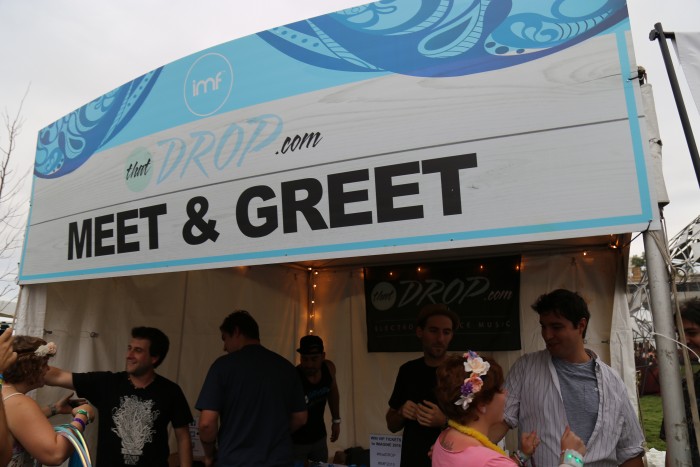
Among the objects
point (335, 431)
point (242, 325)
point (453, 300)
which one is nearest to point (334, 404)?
point (335, 431)

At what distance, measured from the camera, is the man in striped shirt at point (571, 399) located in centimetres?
190

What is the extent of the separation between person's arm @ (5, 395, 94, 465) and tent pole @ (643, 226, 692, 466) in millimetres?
2184

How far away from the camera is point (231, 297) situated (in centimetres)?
470

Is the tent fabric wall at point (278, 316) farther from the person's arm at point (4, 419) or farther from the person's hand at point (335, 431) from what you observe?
the person's arm at point (4, 419)

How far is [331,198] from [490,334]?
125 inches

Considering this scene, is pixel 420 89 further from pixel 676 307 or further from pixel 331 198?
pixel 676 307

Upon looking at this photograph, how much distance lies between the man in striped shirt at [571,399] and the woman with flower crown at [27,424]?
179 centimetres

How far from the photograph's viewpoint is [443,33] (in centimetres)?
197

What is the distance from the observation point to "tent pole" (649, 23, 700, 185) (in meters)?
1.50

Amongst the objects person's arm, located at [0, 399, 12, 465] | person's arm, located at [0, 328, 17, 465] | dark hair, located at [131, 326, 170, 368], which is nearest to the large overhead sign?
dark hair, located at [131, 326, 170, 368]

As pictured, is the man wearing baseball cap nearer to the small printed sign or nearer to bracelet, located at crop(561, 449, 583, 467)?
the small printed sign

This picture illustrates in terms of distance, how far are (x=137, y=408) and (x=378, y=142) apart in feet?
6.32

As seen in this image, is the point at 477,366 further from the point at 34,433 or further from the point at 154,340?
the point at 154,340

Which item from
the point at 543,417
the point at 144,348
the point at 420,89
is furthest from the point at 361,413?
the point at 420,89
